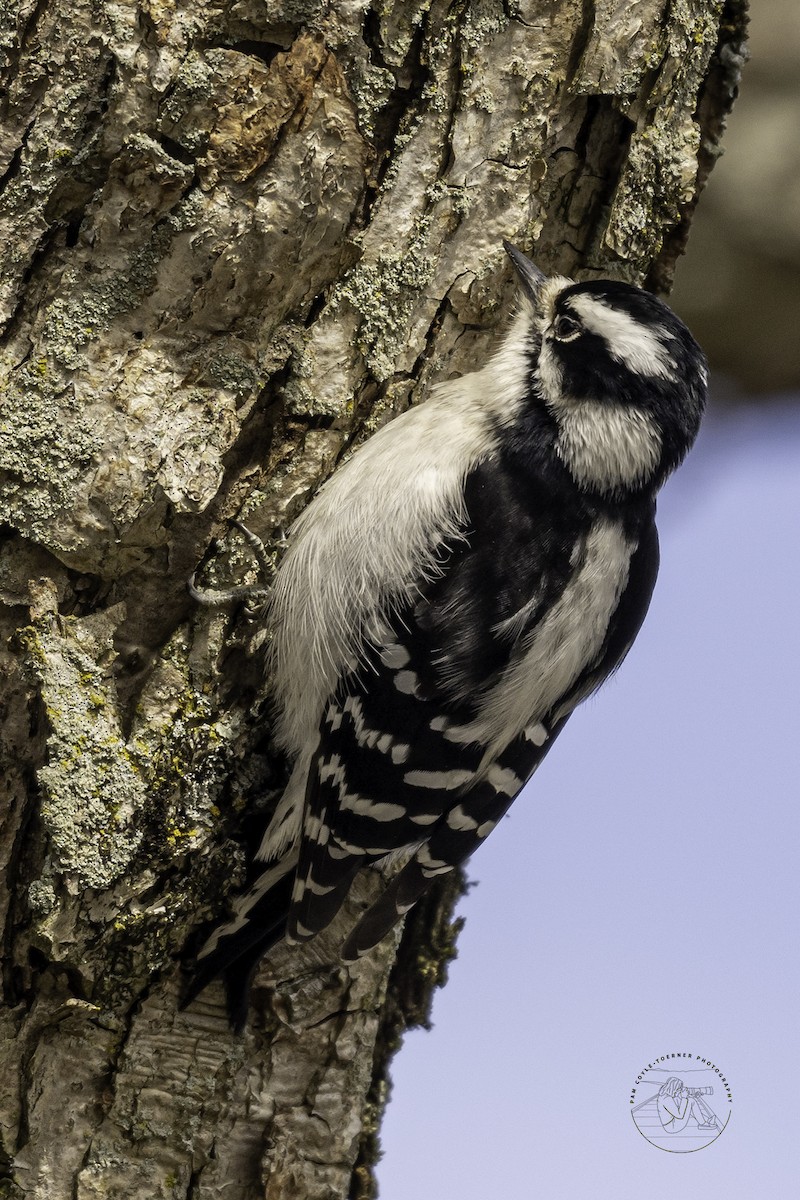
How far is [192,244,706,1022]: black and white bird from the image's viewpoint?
2688mm

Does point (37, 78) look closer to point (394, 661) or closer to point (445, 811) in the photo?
point (394, 661)

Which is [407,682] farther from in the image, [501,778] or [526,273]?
[526,273]

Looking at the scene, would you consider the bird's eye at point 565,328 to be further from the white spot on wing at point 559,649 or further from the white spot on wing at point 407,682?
the white spot on wing at point 407,682

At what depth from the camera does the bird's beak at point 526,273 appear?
110 inches

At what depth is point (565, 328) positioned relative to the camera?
9.53 ft

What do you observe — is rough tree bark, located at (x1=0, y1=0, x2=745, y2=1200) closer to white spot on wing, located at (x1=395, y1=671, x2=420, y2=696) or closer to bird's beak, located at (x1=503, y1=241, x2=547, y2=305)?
bird's beak, located at (x1=503, y1=241, x2=547, y2=305)

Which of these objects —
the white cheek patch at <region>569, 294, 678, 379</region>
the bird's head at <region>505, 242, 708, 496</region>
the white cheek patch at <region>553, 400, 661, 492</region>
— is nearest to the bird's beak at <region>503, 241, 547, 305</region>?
the bird's head at <region>505, 242, 708, 496</region>

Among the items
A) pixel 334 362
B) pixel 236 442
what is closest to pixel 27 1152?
pixel 236 442

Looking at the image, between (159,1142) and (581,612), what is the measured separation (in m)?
1.61

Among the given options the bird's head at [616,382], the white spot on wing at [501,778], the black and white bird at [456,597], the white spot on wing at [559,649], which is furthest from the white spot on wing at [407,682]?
the bird's head at [616,382]

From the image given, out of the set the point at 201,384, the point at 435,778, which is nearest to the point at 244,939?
the point at 435,778

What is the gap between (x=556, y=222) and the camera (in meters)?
3.05

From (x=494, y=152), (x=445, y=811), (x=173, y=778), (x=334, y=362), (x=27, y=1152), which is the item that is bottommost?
(x=27, y=1152)

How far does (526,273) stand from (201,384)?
2.87ft
